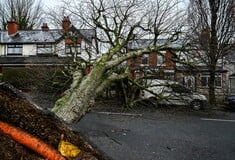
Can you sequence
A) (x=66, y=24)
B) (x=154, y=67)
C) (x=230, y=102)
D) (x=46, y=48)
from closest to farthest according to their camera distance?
(x=154, y=67), (x=66, y=24), (x=230, y=102), (x=46, y=48)

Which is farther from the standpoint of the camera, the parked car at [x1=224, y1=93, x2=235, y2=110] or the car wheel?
the parked car at [x1=224, y1=93, x2=235, y2=110]

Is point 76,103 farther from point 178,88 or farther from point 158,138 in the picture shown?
point 178,88

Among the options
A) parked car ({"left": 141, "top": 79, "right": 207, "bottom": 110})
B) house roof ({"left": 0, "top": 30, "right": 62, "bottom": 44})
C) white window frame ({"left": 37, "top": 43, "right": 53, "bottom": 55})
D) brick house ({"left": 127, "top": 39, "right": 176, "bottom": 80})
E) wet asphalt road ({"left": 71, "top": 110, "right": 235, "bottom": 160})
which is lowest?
wet asphalt road ({"left": 71, "top": 110, "right": 235, "bottom": 160})

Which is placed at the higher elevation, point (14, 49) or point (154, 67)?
point (14, 49)

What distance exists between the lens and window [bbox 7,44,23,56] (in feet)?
114

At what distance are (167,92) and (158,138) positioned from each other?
6318mm

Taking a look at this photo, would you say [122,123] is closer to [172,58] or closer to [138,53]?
[138,53]

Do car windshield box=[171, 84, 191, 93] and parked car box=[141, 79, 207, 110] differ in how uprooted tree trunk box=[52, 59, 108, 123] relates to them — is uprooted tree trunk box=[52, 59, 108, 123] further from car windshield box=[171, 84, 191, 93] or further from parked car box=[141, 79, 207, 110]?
car windshield box=[171, 84, 191, 93]

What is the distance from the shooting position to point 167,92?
1484 cm

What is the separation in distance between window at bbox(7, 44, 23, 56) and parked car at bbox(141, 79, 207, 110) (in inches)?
902

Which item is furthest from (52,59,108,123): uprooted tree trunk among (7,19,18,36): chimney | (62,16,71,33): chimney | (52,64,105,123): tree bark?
(7,19,18,36): chimney

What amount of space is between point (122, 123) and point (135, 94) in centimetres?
424

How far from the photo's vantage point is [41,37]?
34.3m

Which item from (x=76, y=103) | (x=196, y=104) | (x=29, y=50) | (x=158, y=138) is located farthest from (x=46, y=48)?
(x=76, y=103)
